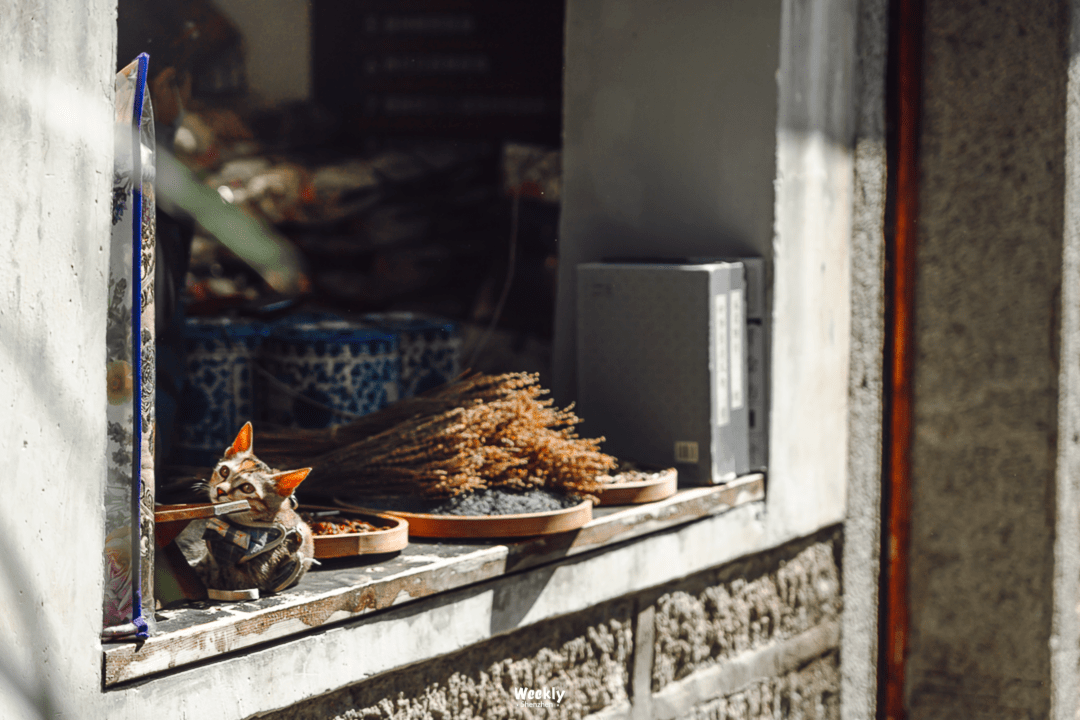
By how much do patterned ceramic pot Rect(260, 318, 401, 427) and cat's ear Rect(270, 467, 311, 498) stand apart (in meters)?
0.58

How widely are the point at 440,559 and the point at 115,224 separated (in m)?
0.68

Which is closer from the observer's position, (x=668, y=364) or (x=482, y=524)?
(x=482, y=524)

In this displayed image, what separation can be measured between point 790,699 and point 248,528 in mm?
1620

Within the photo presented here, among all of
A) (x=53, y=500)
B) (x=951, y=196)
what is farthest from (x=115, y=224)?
(x=951, y=196)

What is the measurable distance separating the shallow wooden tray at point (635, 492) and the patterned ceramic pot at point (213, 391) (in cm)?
64

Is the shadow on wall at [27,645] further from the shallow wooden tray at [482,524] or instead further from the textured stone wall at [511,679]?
the shallow wooden tray at [482,524]

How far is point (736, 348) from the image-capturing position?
218 centimetres

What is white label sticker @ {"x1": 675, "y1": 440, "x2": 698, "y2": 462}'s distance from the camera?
2144mm

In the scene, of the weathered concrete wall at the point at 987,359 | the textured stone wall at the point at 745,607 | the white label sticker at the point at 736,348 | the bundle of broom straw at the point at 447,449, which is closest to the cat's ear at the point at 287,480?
the bundle of broom straw at the point at 447,449

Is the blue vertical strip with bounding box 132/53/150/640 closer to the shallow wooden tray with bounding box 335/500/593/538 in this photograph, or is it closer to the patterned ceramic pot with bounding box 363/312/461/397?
the shallow wooden tray with bounding box 335/500/593/538

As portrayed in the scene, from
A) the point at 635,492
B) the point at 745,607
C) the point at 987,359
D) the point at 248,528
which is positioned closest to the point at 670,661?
the point at 745,607

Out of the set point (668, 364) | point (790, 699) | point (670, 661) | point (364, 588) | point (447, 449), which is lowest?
point (790, 699)

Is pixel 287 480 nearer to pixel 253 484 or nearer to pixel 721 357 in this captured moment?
pixel 253 484

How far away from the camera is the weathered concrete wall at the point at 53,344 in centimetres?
104
